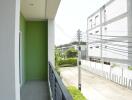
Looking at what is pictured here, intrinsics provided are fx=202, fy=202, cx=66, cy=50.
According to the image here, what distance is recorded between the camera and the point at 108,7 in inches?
832

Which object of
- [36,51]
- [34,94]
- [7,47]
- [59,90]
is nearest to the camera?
[7,47]

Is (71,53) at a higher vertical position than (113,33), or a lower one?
lower

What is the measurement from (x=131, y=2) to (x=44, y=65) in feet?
38.4

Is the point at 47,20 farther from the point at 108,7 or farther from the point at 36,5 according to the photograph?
the point at 108,7

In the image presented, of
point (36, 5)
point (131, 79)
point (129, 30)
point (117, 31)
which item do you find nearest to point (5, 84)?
point (36, 5)

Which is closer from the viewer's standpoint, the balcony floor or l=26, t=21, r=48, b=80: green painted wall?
the balcony floor

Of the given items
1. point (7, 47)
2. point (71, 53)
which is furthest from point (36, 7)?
point (71, 53)

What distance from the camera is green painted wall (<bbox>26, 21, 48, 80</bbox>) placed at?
23.8ft

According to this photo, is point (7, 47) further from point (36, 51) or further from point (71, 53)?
point (71, 53)

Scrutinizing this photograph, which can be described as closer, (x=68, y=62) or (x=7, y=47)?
(x=7, y=47)

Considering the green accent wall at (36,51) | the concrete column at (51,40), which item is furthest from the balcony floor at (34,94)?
the concrete column at (51,40)

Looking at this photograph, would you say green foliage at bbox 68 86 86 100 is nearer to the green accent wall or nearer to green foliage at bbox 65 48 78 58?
the green accent wall

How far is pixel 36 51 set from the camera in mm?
7316

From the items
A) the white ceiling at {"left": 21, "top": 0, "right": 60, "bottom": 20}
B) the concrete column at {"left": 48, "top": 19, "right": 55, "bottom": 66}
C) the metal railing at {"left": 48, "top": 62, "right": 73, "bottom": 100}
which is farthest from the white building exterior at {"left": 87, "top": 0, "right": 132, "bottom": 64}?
the metal railing at {"left": 48, "top": 62, "right": 73, "bottom": 100}
